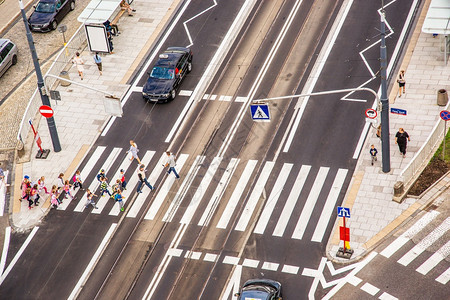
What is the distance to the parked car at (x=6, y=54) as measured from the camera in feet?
210

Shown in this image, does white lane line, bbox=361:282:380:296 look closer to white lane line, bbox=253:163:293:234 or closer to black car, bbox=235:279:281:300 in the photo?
black car, bbox=235:279:281:300

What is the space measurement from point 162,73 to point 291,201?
1410cm

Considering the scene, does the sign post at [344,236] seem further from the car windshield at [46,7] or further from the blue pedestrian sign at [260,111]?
the car windshield at [46,7]

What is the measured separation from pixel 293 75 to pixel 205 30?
891cm

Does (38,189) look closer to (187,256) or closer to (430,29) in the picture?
(187,256)

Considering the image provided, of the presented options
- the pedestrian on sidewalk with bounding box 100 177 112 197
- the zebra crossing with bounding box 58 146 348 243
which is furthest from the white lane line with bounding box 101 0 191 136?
the pedestrian on sidewalk with bounding box 100 177 112 197

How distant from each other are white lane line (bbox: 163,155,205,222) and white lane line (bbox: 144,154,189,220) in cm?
66

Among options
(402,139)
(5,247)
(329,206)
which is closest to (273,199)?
(329,206)

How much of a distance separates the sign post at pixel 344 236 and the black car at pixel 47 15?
1223 inches

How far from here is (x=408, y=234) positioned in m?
48.3

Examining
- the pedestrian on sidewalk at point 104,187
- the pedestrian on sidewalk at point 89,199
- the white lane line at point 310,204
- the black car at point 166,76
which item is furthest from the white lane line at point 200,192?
the black car at point 166,76

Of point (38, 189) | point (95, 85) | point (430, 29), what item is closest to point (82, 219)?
point (38, 189)

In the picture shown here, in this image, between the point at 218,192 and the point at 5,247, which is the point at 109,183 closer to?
the point at 218,192

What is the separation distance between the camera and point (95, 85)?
62.0 meters
